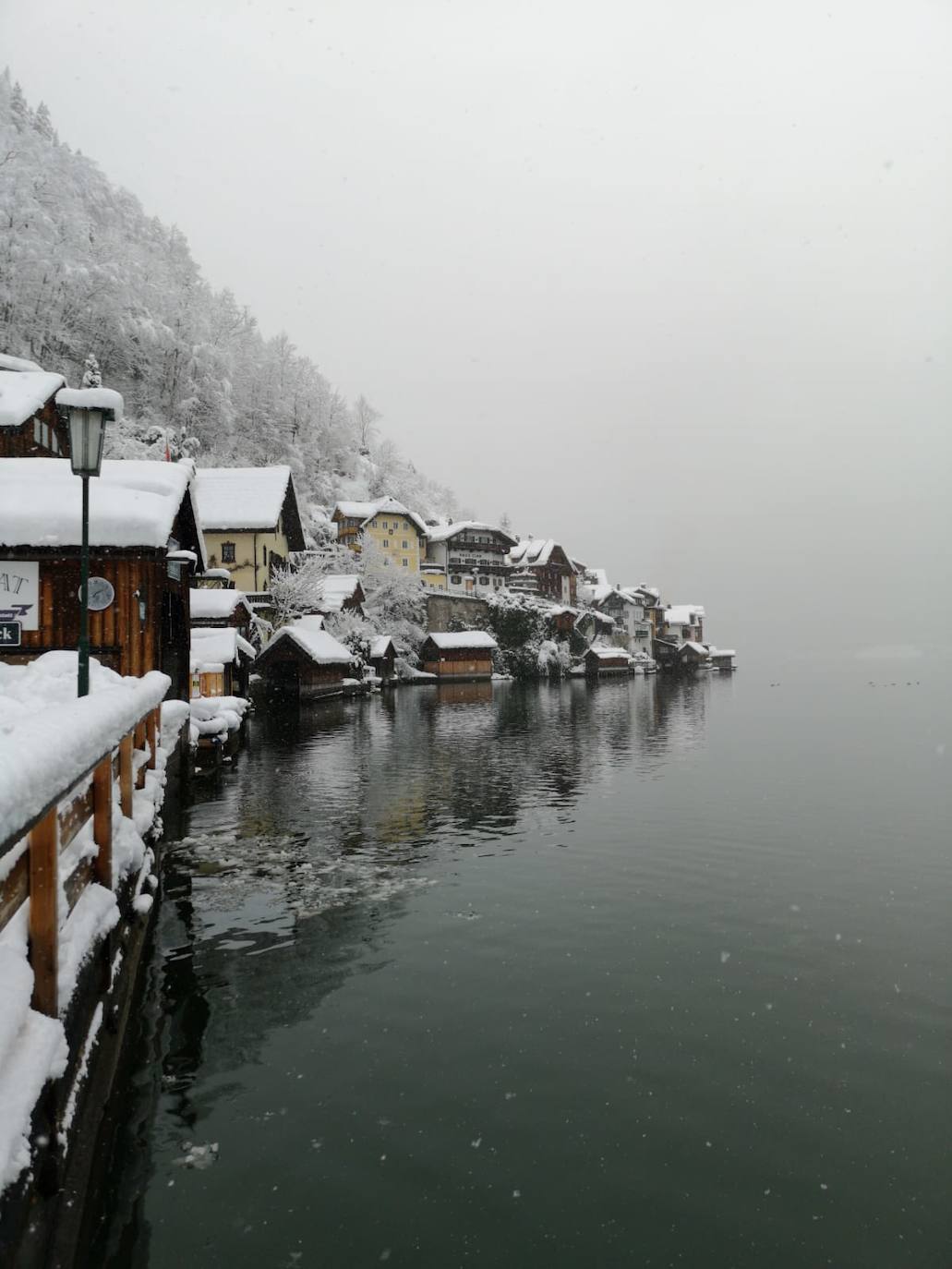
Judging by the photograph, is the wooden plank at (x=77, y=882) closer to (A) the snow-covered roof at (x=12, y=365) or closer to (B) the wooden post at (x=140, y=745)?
(B) the wooden post at (x=140, y=745)

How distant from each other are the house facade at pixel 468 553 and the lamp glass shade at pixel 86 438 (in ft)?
276

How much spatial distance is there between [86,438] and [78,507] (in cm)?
834

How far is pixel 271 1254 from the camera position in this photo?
5238mm

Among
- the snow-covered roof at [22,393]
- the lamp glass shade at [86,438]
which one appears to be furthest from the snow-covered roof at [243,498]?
the lamp glass shade at [86,438]

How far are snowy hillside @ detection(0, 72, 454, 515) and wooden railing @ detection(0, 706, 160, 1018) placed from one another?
64.9 m

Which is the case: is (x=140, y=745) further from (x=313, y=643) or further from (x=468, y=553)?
(x=468, y=553)

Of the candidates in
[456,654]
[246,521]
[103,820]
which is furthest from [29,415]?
[456,654]

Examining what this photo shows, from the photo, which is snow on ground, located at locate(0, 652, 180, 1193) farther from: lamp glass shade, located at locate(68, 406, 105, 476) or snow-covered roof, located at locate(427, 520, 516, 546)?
snow-covered roof, located at locate(427, 520, 516, 546)

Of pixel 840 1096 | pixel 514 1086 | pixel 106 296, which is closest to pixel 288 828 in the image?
pixel 514 1086

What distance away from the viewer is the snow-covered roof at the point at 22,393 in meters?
29.6

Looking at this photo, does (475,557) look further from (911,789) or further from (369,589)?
(911,789)

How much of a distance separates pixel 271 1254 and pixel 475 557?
93.6 metres

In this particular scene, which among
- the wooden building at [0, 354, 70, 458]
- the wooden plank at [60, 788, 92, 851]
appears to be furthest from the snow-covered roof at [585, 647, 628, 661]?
the wooden plank at [60, 788, 92, 851]

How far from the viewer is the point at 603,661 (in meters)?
97.6
